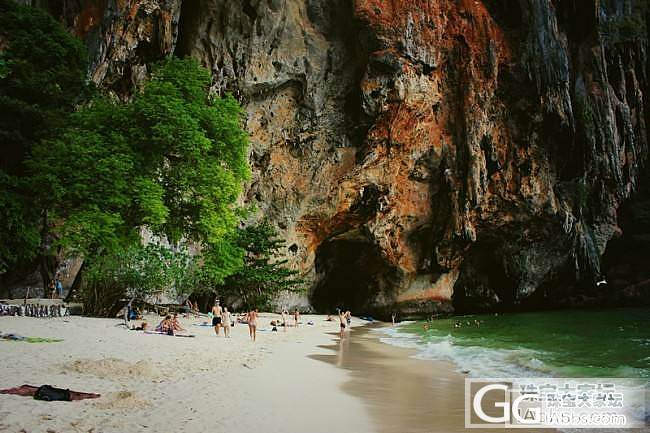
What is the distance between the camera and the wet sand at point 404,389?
6.08m

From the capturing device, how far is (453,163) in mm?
31266

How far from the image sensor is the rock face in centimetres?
2905

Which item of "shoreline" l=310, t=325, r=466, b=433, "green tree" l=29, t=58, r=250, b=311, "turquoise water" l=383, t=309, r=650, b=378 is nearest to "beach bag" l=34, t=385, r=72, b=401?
"shoreline" l=310, t=325, r=466, b=433

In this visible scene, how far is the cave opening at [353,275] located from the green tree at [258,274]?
17.3 ft

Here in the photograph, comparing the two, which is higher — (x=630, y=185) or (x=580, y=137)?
(x=580, y=137)

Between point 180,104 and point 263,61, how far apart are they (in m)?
11.0

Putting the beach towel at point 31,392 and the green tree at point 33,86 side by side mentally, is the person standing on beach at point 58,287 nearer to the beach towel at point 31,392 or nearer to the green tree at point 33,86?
the green tree at point 33,86

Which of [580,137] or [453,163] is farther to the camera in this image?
[580,137]

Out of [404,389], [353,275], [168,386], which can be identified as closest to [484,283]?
[353,275]

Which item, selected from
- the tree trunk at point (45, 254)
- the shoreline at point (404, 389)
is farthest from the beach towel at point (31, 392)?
the tree trunk at point (45, 254)

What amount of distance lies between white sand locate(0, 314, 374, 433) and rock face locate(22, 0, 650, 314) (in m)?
18.6

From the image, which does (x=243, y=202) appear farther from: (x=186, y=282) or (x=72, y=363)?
(x=72, y=363)

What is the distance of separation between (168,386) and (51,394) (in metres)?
1.76

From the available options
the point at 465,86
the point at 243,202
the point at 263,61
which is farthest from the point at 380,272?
the point at 263,61
